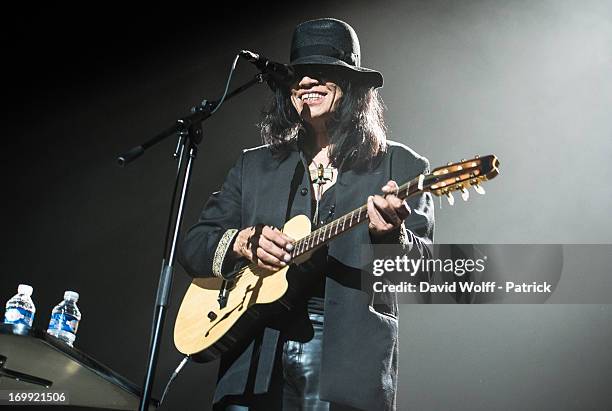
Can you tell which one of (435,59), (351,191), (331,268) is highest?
(435,59)

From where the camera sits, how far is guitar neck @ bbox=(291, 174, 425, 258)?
6.58 ft

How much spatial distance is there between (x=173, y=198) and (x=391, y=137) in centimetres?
173

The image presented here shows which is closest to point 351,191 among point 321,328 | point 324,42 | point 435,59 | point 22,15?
point 321,328

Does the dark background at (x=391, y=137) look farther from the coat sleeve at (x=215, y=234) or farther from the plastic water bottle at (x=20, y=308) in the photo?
the coat sleeve at (x=215, y=234)

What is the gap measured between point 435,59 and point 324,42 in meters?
1.20

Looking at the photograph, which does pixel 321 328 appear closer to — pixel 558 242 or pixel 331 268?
pixel 331 268

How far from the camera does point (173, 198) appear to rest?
1919 mm

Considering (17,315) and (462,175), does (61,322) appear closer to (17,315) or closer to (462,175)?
(17,315)

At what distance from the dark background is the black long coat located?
99cm

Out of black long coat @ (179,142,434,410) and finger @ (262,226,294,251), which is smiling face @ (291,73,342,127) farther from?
finger @ (262,226,294,251)

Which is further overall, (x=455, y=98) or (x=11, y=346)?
(x=455, y=98)

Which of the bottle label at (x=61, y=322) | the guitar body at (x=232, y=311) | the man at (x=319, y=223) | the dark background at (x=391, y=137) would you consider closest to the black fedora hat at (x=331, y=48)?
the man at (x=319, y=223)

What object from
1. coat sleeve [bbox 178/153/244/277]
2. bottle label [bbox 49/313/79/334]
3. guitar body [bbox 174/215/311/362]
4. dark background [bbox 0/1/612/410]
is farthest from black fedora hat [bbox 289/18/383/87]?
bottle label [bbox 49/313/79/334]

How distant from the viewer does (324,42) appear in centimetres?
255
